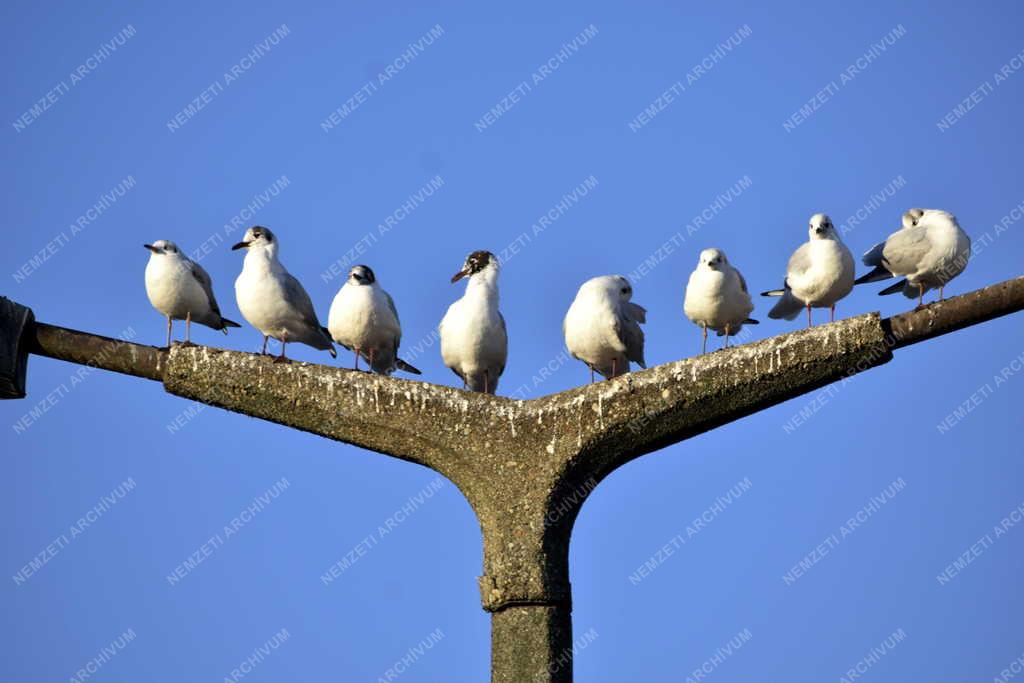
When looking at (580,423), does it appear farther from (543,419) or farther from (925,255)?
(925,255)

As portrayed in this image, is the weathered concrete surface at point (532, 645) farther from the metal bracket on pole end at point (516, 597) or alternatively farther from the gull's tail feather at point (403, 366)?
the gull's tail feather at point (403, 366)

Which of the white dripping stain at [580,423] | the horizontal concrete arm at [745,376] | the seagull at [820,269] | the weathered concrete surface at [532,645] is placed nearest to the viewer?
the weathered concrete surface at [532,645]

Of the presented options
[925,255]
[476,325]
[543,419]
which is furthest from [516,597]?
[925,255]

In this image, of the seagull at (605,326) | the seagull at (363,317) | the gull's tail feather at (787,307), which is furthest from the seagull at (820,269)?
the seagull at (363,317)

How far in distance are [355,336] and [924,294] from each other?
17.5 feet

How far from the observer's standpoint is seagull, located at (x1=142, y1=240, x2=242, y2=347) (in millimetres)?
15250

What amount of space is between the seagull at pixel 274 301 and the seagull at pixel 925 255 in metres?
5.25

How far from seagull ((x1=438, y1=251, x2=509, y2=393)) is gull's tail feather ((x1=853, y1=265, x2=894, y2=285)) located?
3382 mm

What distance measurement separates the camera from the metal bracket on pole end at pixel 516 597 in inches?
391

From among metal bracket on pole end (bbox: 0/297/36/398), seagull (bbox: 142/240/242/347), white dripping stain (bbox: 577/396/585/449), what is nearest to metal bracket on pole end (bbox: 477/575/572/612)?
white dripping stain (bbox: 577/396/585/449)

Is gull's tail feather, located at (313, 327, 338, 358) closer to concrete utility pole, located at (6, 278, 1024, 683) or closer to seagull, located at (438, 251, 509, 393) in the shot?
seagull, located at (438, 251, 509, 393)

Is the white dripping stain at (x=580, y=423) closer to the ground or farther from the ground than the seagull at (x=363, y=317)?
closer to the ground

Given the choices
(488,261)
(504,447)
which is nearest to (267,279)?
(488,261)

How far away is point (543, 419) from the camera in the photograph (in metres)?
10.4
